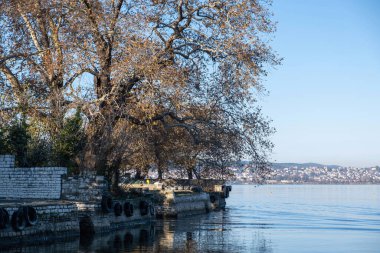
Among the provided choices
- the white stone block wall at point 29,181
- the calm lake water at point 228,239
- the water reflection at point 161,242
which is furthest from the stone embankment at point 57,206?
the calm lake water at point 228,239

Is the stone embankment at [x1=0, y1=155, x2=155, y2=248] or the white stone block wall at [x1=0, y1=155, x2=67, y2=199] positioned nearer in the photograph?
the stone embankment at [x1=0, y1=155, x2=155, y2=248]

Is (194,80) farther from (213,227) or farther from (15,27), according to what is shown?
(15,27)

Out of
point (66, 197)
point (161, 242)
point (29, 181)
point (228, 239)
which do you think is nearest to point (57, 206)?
point (66, 197)

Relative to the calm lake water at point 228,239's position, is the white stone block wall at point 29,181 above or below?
above

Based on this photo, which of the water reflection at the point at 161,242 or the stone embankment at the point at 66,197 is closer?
the water reflection at the point at 161,242

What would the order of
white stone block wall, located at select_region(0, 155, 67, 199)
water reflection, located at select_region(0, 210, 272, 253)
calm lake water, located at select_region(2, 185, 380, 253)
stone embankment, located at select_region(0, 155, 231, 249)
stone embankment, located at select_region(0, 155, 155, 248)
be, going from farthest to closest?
white stone block wall, located at select_region(0, 155, 67, 199) → stone embankment, located at select_region(0, 155, 155, 248) → calm lake water, located at select_region(2, 185, 380, 253) → water reflection, located at select_region(0, 210, 272, 253) → stone embankment, located at select_region(0, 155, 231, 249)

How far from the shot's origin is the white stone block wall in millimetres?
29219

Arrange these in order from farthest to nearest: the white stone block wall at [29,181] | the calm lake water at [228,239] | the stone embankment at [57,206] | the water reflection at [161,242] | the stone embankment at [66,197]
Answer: the white stone block wall at [29,181] → the stone embankment at [66,197] → the calm lake water at [228,239] → the water reflection at [161,242] → the stone embankment at [57,206]

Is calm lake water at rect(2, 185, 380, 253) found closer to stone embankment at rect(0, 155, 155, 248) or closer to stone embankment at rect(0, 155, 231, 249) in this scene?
stone embankment at rect(0, 155, 231, 249)

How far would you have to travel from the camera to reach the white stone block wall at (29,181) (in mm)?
29219

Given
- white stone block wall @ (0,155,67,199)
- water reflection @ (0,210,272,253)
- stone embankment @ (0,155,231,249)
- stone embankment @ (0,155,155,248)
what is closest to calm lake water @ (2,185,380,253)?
water reflection @ (0,210,272,253)

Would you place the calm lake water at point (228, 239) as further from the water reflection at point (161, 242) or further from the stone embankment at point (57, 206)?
the stone embankment at point (57, 206)

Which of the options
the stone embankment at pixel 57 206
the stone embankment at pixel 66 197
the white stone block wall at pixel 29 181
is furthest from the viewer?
the white stone block wall at pixel 29 181

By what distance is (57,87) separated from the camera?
34.5 m
